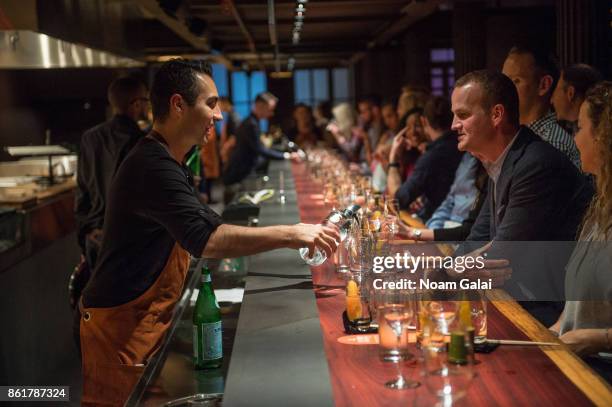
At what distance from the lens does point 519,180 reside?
305cm

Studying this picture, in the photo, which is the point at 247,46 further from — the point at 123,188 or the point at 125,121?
the point at 123,188

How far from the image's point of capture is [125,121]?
16.1ft

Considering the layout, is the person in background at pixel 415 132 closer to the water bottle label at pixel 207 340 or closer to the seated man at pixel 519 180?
Answer: the seated man at pixel 519 180

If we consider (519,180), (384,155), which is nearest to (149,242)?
(519,180)

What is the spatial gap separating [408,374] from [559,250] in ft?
4.64

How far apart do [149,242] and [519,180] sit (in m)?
1.34

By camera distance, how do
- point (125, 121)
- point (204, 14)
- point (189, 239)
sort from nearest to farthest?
1. point (189, 239)
2. point (125, 121)
3. point (204, 14)

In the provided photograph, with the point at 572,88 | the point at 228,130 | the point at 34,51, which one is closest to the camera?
the point at 572,88

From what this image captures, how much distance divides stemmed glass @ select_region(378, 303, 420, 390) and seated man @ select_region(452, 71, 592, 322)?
1.15 m

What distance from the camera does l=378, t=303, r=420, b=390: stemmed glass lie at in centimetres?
189

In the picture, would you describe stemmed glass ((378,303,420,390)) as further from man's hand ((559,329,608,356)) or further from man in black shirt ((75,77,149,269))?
man in black shirt ((75,77,149,269))

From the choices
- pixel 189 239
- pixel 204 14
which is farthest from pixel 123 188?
pixel 204 14

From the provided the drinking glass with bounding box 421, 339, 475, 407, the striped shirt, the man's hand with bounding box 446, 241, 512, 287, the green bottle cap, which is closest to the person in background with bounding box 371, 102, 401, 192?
the striped shirt

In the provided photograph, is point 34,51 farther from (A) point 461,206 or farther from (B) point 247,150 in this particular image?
(B) point 247,150
